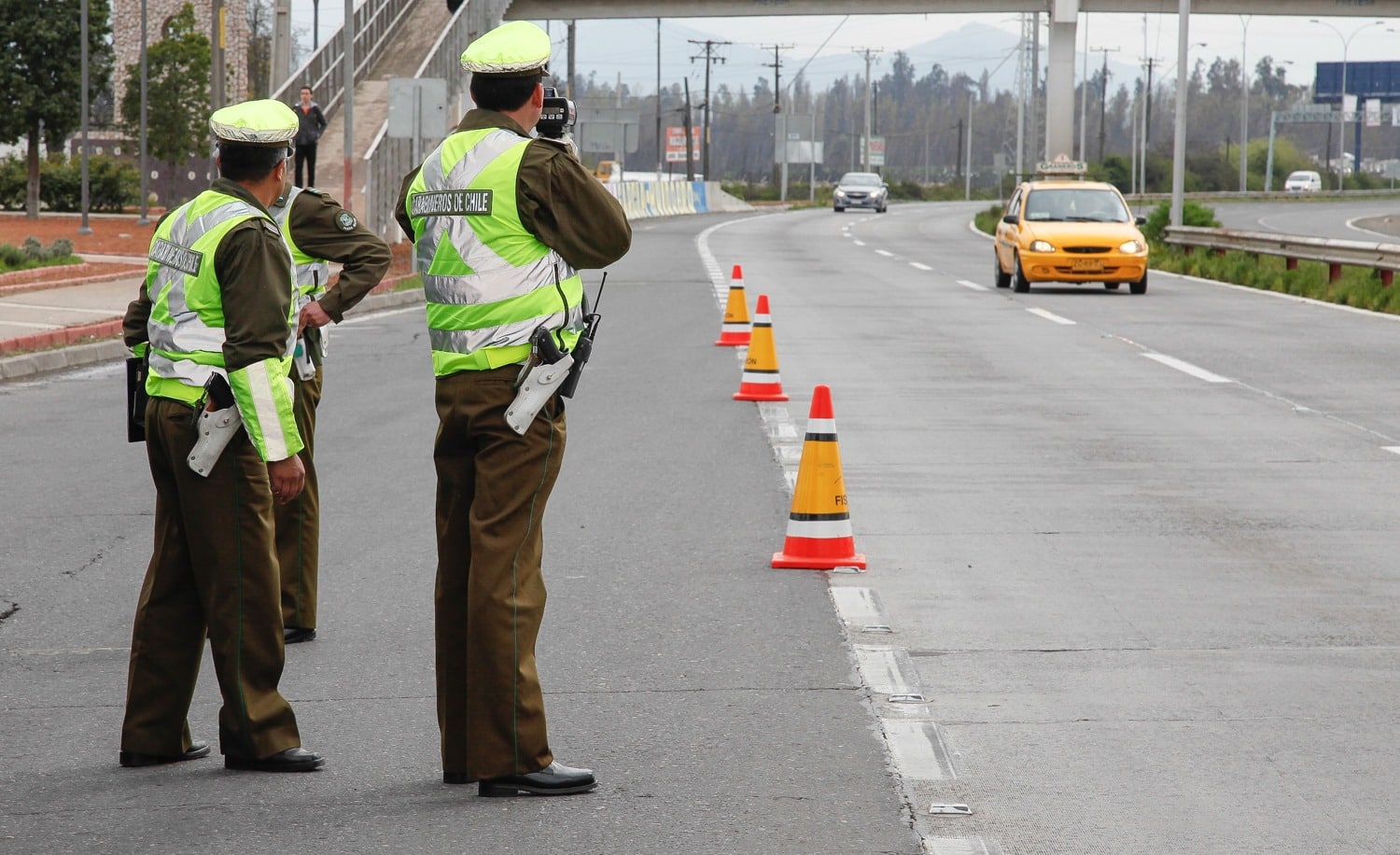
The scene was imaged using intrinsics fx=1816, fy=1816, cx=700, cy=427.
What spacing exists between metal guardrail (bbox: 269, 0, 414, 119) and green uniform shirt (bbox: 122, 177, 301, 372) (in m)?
31.4

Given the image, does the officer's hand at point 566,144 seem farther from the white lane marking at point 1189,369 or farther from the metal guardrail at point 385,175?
the metal guardrail at point 385,175

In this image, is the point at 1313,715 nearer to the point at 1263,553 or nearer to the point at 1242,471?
the point at 1263,553

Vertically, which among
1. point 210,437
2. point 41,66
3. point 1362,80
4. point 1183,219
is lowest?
point 210,437

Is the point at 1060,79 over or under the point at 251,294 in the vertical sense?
over

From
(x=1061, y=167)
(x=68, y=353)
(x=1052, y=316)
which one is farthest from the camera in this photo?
(x=1061, y=167)

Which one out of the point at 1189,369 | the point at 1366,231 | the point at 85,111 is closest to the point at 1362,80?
the point at 1366,231

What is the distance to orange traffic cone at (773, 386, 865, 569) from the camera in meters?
7.49

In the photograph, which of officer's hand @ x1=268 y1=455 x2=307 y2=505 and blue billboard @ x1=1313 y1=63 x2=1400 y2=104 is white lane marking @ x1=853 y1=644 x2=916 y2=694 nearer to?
officer's hand @ x1=268 y1=455 x2=307 y2=505

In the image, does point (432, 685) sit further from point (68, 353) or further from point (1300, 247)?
point (1300, 247)

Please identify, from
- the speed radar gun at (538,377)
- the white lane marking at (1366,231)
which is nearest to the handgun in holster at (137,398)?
the speed radar gun at (538,377)

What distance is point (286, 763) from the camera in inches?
189

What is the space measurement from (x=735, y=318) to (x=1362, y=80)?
12677cm

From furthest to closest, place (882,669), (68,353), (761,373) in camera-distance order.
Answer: (68,353), (761,373), (882,669)

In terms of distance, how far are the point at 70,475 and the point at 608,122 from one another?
6013 centimetres
